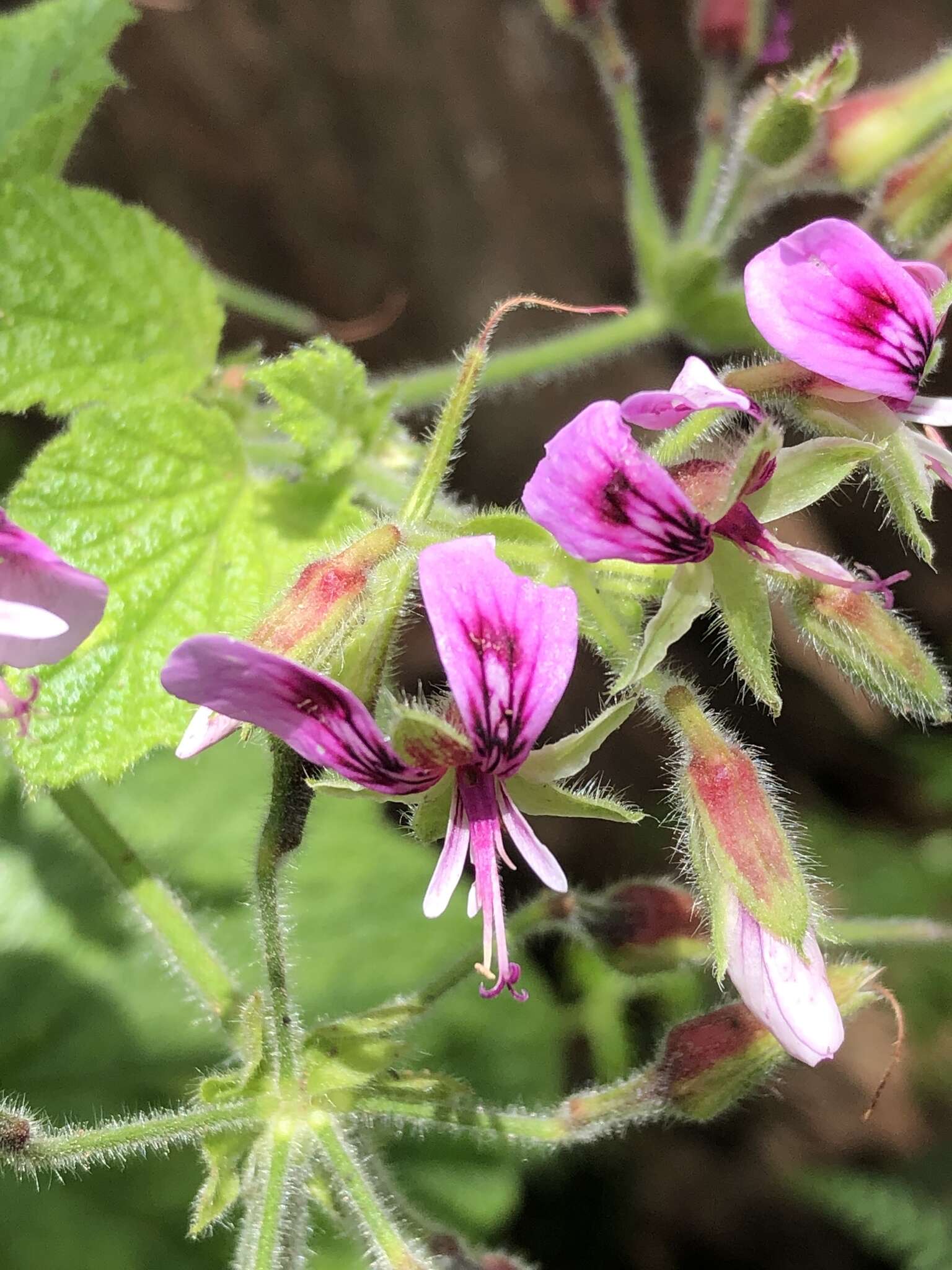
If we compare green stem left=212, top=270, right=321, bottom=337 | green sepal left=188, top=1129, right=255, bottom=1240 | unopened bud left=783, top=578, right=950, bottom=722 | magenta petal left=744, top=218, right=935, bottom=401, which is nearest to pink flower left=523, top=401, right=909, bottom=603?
magenta petal left=744, top=218, right=935, bottom=401

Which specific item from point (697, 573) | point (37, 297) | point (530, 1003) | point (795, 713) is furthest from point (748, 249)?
point (697, 573)

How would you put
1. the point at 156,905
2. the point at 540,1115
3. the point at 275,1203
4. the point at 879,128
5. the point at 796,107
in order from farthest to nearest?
1. the point at 879,128
2. the point at 796,107
3. the point at 156,905
4. the point at 540,1115
5. the point at 275,1203

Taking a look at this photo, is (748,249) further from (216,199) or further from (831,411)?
(831,411)

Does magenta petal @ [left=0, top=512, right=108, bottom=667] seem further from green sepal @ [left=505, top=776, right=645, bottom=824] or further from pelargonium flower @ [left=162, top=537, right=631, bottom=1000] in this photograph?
green sepal @ [left=505, top=776, right=645, bottom=824]

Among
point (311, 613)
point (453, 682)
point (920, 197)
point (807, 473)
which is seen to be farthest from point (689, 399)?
point (920, 197)

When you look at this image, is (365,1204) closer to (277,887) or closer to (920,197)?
(277,887)
